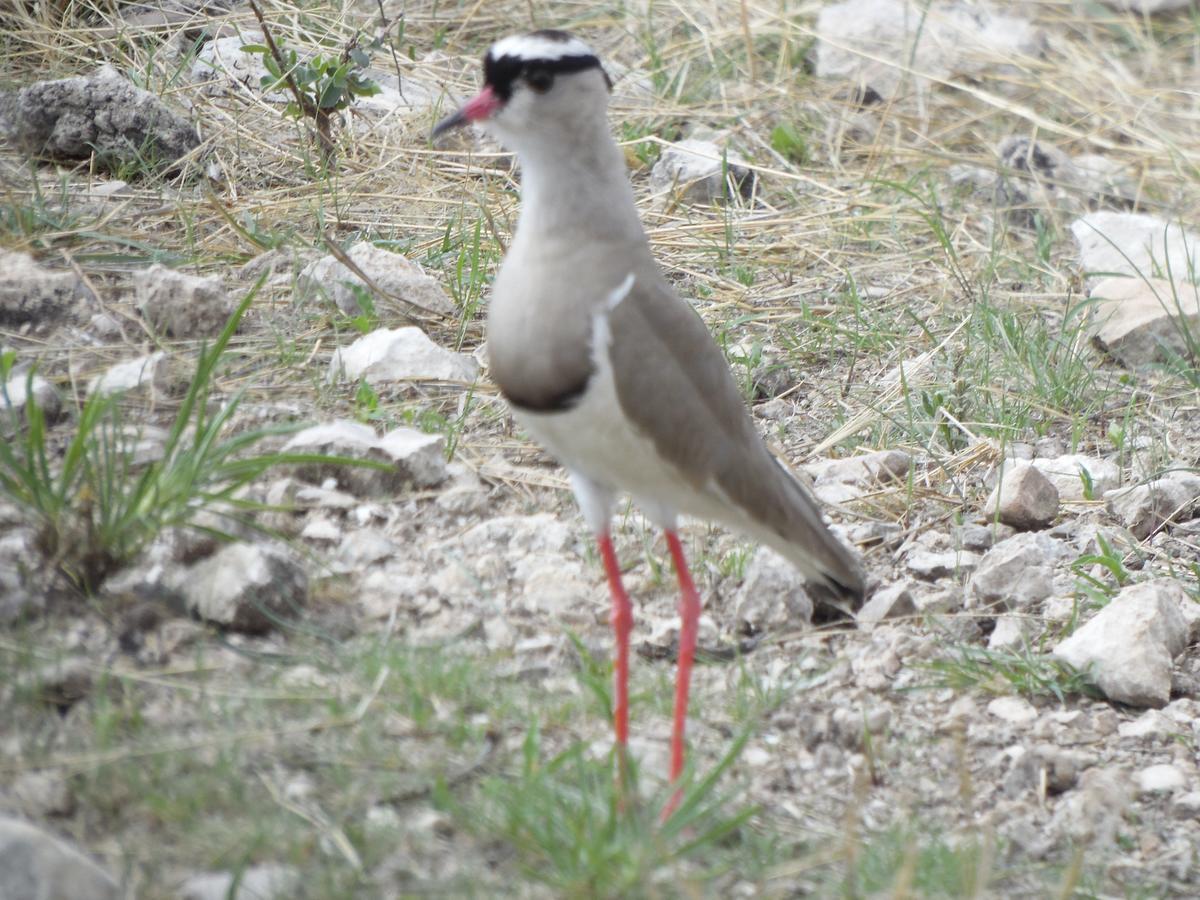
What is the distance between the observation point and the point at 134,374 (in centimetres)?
344

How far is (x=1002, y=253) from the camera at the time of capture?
5.13 metres

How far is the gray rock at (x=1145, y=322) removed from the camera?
4.50m

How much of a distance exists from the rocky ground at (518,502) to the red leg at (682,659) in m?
0.06

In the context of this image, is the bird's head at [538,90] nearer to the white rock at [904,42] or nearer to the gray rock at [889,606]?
the gray rock at [889,606]

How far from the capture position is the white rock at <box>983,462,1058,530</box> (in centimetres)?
375

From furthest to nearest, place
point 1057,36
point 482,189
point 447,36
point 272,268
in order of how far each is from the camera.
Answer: point 1057,36 → point 447,36 → point 482,189 → point 272,268

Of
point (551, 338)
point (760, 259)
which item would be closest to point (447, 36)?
point (760, 259)

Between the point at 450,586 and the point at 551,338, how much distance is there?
90cm

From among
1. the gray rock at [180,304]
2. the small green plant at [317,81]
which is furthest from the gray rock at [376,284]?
the small green plant at [317,81]

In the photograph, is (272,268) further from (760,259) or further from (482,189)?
(760,259)

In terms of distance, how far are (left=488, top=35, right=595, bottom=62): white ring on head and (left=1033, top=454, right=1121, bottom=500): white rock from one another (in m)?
1.95

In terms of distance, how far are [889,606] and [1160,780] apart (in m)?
0.70

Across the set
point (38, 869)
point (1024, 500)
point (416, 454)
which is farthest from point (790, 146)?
point (38, 869)

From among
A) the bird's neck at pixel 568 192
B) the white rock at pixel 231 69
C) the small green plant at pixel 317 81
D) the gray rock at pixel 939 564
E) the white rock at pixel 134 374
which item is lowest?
the gray rock at pixel 939 564
